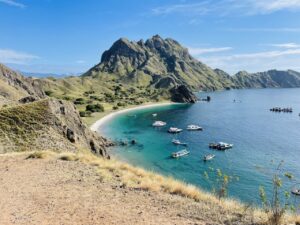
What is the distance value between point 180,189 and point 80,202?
20.4ft

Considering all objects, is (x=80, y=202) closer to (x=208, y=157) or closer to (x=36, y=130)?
(x=36, y=130)

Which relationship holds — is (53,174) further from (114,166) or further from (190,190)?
(190,190)

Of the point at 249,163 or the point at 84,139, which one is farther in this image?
the point at 249,163

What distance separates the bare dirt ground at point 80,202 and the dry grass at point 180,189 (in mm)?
751

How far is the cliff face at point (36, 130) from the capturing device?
43281mm

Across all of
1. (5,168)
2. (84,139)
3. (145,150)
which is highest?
(5,168)

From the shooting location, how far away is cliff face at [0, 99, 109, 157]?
142 feet

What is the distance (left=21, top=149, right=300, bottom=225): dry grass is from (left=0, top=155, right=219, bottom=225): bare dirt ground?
29.6 inches

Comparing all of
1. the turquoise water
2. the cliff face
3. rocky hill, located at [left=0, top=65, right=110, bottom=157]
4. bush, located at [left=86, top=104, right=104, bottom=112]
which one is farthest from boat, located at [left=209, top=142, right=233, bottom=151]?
bush, located at [left=86, top=104, right=104, bottom=112]

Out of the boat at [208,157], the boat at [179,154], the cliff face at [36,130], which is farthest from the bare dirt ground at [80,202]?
the boat at [179,154]

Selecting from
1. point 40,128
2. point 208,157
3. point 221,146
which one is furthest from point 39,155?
point 221,146

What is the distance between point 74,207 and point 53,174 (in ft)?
26.9

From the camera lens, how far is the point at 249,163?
7800cm

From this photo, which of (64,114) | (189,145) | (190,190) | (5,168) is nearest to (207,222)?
(190,190)
